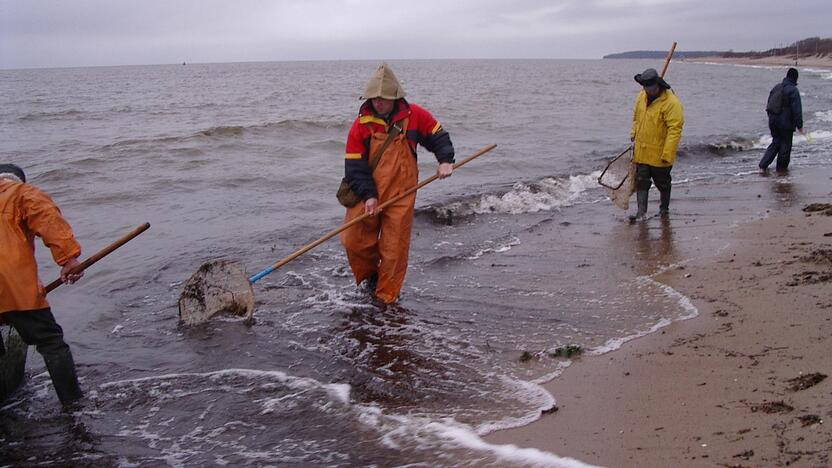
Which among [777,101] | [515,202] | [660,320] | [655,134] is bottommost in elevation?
[660,320]

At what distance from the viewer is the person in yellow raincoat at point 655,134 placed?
7543 mm

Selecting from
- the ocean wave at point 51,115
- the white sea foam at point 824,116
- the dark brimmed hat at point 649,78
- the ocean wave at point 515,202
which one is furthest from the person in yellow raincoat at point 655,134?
the ocean wave at point 51,115

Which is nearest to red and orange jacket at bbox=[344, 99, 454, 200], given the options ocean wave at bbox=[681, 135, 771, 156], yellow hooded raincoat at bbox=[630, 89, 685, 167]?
yellow hooded raincoat at bbox=[630, 89, 685, 167]

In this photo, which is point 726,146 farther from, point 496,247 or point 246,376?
point 246,376

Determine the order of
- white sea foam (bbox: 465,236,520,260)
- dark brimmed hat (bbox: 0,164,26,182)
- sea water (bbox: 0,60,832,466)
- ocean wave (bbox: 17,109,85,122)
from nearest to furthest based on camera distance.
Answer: sea water (bbox: 0,60,832,466), dark brimmed hat (bbox: 0,164,26,182), white sea foam (bbox: 465,236,520,260), ocean wave (bbox: 17,109,85,122)

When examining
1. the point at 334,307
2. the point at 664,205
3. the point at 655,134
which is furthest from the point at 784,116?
the point at 334,307

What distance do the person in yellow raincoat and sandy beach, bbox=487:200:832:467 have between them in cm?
265

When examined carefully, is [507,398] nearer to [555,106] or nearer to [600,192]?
[600,192]

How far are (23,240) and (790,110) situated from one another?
11.7 m

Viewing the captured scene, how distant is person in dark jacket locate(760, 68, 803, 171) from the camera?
11.2 meters

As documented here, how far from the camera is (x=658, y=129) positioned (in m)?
7.75

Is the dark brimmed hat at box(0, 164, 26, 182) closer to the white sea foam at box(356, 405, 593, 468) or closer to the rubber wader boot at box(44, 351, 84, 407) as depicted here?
the rubber wader boot at box(44, 351, 84, 407)

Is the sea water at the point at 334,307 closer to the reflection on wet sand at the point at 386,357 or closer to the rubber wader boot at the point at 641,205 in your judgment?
the reflection on wet sand at the point at 386,357

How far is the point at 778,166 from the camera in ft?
38.9
